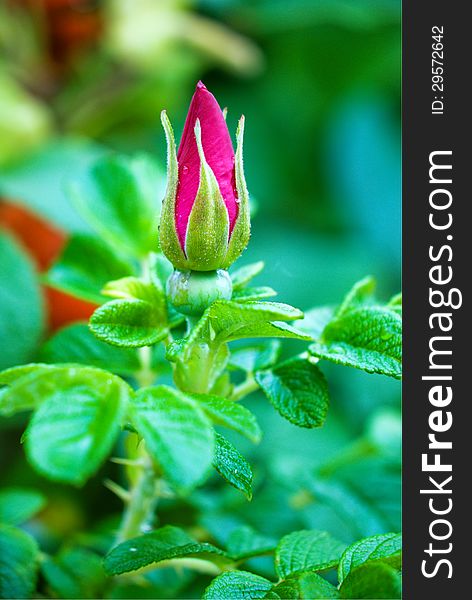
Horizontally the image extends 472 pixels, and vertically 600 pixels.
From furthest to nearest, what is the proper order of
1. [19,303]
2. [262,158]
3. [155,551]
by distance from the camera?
[262,158], [19,303], [155,551]

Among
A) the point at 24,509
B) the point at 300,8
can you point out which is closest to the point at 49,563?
the point at 24,509

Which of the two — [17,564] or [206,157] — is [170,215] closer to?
[206,157]

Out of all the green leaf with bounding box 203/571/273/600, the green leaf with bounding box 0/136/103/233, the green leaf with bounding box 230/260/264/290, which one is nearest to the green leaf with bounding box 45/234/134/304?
the green leaf with bounding box 230/260/264/290

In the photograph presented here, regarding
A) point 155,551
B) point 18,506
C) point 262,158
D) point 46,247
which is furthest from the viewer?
point 262,158

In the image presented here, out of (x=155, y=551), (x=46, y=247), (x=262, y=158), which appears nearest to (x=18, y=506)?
(x=155, y=551)

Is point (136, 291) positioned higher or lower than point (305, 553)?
higher

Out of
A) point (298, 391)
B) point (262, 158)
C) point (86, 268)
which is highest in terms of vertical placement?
point (262, 158)

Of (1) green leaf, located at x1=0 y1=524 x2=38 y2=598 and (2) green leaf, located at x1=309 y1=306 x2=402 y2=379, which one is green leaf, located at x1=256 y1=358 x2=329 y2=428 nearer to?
(2) green leaf, located at x1=309 y1=306 x2=402 y2=379

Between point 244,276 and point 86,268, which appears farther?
point 86,268
